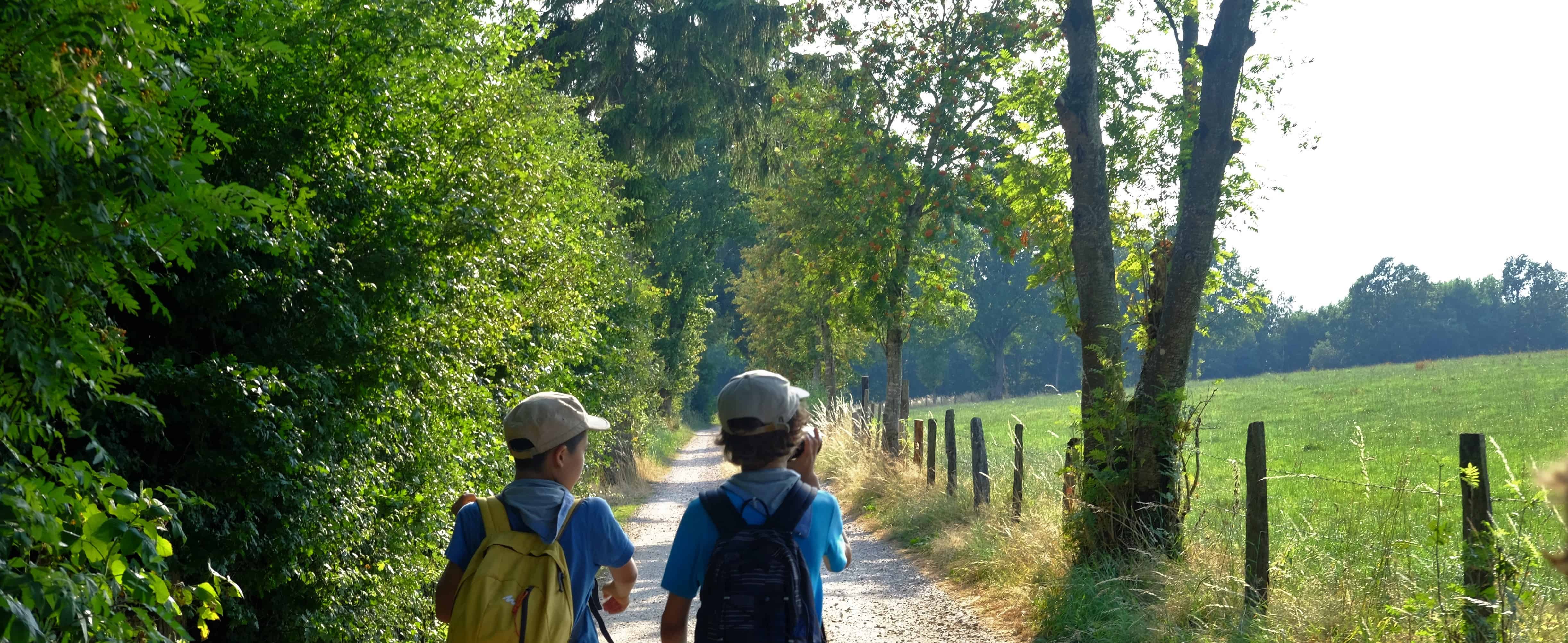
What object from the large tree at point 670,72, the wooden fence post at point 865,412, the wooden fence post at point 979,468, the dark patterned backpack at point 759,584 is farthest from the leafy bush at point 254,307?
the wooden fence post at point 865,412

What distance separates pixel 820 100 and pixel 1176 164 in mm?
8216

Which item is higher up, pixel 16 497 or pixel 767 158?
pixel 767 158

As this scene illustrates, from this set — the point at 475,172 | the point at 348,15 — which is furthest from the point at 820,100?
the point at 348,15

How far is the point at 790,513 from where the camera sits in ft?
10.7

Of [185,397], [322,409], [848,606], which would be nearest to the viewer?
[185,397]

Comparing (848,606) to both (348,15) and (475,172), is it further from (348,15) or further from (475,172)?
(348,15)

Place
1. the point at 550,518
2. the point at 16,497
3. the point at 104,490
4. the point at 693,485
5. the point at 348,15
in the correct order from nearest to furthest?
the point at 16,497, the point at 104,490, the point at 550,518, the point at 348,15, the point at 693,485

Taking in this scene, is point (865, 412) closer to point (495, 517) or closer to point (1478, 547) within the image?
point (1478, 547)

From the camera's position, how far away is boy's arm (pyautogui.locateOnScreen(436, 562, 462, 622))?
11.5ft

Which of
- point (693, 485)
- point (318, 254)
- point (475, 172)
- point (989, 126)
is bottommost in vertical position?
point (693, 485)

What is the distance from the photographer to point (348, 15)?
5.77 m

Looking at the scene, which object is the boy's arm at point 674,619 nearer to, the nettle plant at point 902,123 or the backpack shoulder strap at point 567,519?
the backpack shoulder strap at point 567,519

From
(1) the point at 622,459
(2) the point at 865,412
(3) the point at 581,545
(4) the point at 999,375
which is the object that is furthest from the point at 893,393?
(4) the point at 999,375

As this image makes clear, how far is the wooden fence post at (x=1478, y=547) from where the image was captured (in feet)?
16.7
